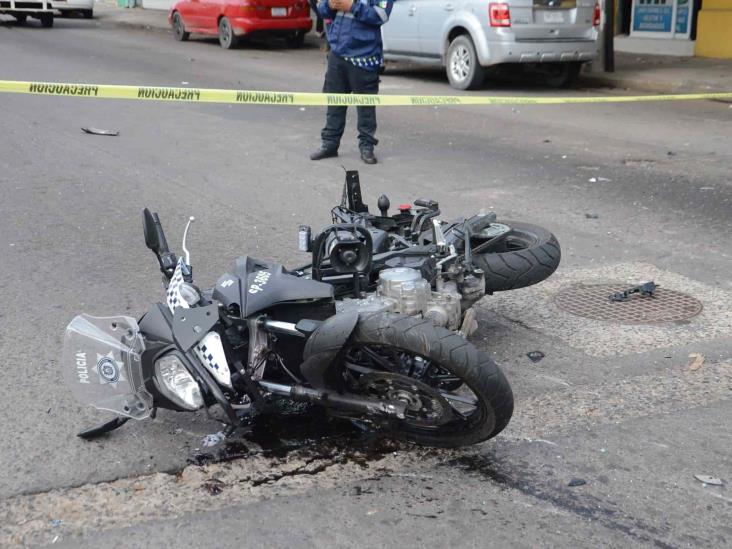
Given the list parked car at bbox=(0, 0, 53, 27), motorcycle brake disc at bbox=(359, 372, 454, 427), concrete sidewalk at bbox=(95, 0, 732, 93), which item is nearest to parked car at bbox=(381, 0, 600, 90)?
concrete sidewalk at bbox=(95, 0, 732, 93)

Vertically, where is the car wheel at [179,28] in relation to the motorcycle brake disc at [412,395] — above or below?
above

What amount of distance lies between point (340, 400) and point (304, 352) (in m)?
0.24

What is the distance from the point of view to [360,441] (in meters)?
4.09

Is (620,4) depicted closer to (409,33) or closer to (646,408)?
(409,33)

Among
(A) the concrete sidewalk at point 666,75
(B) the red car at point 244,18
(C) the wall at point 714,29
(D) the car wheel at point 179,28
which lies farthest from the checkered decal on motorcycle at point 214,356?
(D) the car wheel at point 179,28

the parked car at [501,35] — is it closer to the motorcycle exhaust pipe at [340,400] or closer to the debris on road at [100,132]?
the debris on road at [100,132]

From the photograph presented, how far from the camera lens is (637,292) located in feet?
19.3

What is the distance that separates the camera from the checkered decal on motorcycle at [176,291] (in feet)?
12.7

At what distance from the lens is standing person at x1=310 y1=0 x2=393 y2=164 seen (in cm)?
923

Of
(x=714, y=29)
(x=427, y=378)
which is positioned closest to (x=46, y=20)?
(x=714, y=29)

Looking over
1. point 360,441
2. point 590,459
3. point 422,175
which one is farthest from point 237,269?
point 422,175

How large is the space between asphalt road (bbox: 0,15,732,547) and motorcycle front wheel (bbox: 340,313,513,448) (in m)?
0.16

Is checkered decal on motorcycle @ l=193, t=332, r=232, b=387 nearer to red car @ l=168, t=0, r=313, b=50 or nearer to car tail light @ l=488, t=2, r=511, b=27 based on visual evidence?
car tail light @ l=488, t=2, r=511, b=27

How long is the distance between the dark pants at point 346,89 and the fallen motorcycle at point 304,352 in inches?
219
